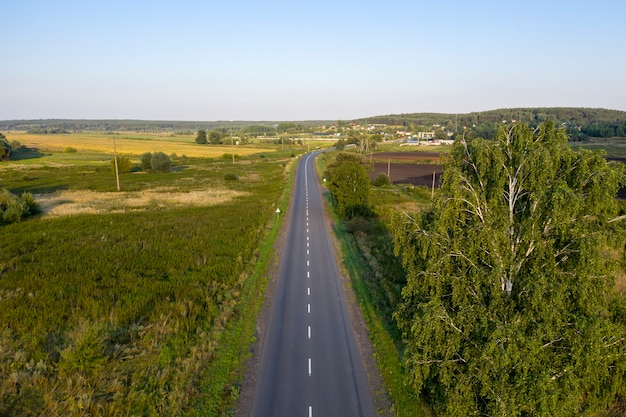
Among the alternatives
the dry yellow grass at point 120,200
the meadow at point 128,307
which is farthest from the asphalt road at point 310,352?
the dry yellow grass at point 120,200

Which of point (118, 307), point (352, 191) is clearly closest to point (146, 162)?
point (352, 191)

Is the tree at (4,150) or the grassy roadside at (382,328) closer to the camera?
the grassy roadside at (382,328)

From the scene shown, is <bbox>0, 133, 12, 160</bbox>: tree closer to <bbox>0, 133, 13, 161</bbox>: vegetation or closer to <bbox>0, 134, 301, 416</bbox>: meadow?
<bbox>0, 133, 13, 161</bbox>: vegetation

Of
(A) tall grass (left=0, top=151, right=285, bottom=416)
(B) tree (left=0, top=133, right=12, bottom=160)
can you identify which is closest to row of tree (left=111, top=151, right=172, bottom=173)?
(B) tree (left=0, top=133, right=12, bottom=160)

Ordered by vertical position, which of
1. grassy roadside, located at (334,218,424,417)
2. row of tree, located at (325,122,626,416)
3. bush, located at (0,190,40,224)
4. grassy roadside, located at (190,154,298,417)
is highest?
row of tree, located at (325,122,626,416)

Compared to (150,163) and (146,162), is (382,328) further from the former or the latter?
(146,162)

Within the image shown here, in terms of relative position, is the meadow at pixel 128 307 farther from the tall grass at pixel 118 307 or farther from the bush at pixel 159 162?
the bush at pixel 159 162

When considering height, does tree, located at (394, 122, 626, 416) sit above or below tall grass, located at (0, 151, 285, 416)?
above
